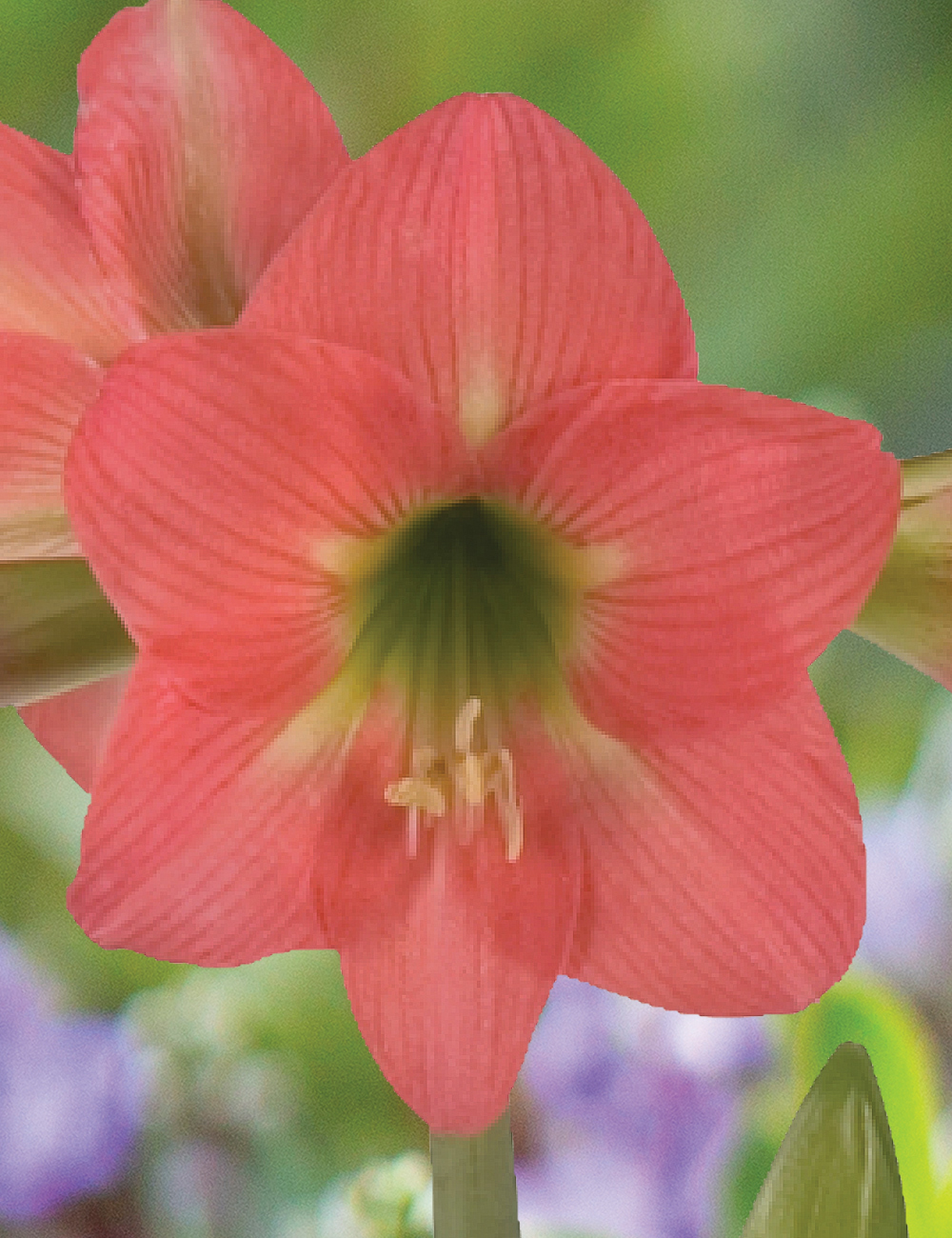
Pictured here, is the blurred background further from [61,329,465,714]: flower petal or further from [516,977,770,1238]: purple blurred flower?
[61,329,465,714]: flower petal

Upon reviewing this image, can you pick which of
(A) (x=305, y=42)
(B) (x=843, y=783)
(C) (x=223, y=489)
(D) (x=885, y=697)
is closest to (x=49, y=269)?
(C) (x=223, y=489)

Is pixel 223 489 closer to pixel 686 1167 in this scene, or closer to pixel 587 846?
pixel 587 846

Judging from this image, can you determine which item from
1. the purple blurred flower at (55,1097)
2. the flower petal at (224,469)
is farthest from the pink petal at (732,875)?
the purple blurred flower at (55,1097)

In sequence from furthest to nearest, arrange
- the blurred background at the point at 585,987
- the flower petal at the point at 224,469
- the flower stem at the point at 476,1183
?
1. the blurred background at the point at 585,987
2. the flower stem at the point at 476,1183
3. the flower petal at the point at 224,469

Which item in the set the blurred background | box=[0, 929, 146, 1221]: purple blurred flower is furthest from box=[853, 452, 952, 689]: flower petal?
box=[0, 929, 146, 1221]: purple blurred flower

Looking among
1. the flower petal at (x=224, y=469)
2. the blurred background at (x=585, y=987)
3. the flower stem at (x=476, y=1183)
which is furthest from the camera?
the blurred background at (x=585, y=987)

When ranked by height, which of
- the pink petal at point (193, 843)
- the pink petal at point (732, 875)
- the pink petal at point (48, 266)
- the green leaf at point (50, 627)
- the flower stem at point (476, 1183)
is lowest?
the flower stem at point (476, 1183)

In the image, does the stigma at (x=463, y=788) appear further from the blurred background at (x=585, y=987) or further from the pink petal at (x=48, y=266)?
the blurred background at (x=585, y=987)
